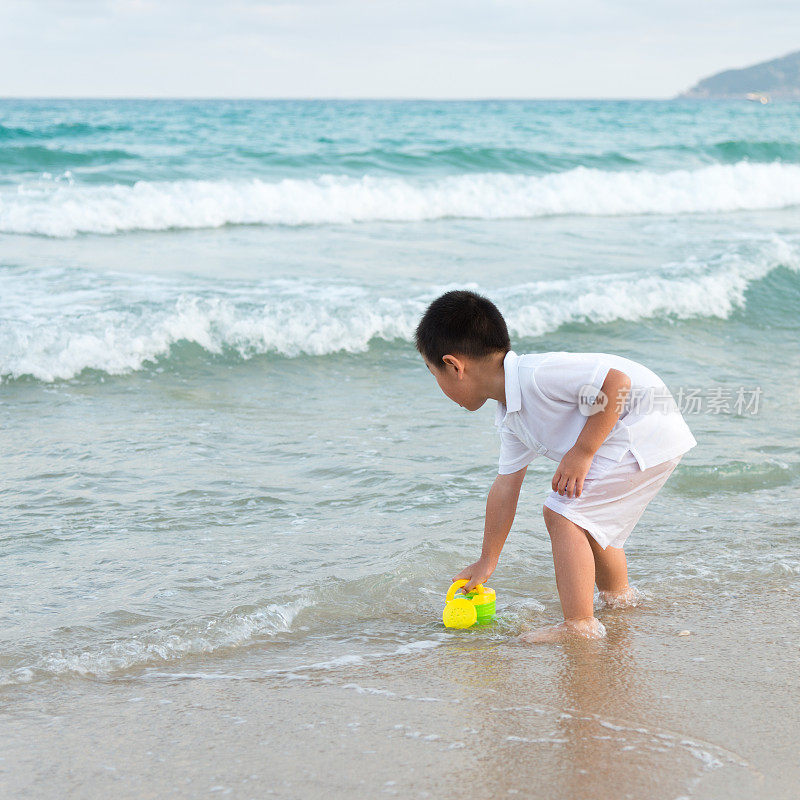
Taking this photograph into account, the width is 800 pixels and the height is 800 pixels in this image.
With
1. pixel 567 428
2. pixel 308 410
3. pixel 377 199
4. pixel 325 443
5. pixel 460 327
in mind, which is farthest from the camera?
pixel 377 199

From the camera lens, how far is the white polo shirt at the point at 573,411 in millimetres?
2738

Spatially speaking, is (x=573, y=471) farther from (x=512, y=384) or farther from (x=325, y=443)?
(x=325, y=443)

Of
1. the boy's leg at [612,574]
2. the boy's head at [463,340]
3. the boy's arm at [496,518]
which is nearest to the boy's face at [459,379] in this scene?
the boy's head at [463,340]

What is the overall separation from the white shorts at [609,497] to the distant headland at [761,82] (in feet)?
347

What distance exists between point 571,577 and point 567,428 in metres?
0.46

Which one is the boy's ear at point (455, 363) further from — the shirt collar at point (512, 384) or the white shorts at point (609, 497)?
the white shorts at point (609, 497)

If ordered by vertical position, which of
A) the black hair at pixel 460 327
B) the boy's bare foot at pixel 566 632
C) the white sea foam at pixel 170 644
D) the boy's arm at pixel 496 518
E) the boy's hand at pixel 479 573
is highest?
the black hair at pixel 460 327

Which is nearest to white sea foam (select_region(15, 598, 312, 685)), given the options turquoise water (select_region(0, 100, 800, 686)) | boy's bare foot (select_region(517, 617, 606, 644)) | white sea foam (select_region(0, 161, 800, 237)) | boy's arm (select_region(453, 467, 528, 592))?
turquoise water (select_region(0, 100, 800, 686))

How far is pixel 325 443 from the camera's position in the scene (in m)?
4.92

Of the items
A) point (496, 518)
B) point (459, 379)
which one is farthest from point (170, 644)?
point (459, 379)

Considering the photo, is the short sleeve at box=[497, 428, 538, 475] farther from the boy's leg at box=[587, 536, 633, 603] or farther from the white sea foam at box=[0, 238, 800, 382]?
the white sea foam at box=[0, 238, 800, 382]

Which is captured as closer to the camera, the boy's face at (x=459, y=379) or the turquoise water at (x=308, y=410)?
the boy's face at (x=459, y=379)

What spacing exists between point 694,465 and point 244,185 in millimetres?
10623

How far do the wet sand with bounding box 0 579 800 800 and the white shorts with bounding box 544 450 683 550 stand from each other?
364 millimetres
